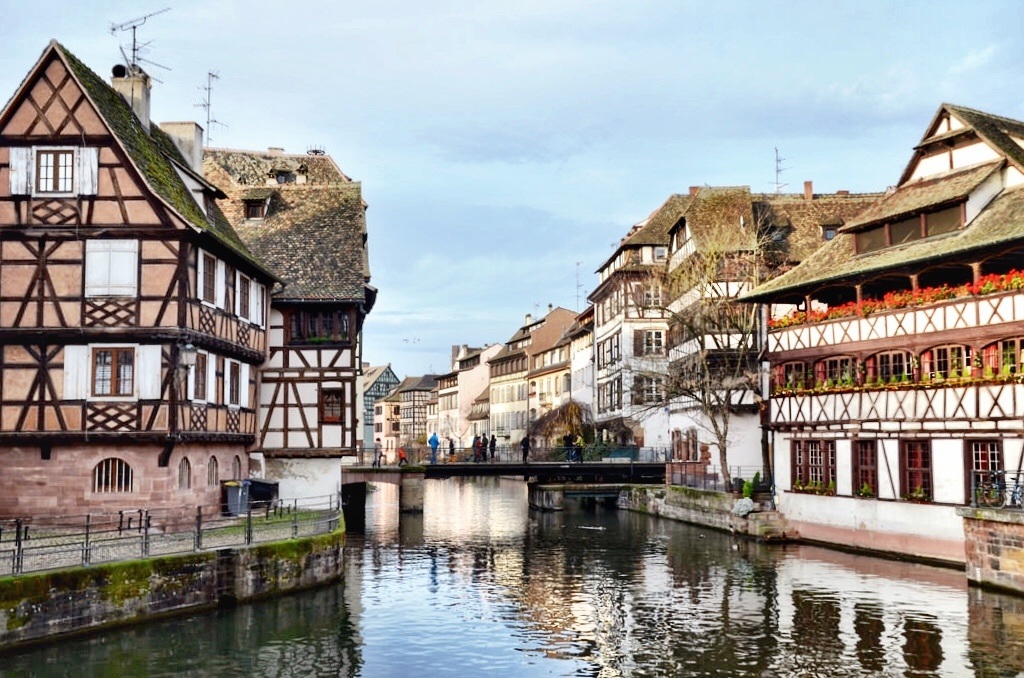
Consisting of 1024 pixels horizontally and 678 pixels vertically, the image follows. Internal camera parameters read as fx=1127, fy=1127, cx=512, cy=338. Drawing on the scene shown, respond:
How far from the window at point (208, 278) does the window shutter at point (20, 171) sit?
4718 millimetres

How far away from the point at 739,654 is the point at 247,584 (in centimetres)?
1100

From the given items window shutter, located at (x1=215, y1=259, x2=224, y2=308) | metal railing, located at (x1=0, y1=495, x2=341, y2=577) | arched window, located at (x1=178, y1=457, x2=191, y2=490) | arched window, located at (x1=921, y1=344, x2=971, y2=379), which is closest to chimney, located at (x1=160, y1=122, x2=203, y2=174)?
window shutter, located at (x1=215, y1=259, x2=224, y2=308)

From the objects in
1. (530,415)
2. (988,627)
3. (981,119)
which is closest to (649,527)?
(981,119)

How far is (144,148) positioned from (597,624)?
18.0 meters

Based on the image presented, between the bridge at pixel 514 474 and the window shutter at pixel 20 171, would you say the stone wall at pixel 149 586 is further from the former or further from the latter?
the bridge at pixel 514 474

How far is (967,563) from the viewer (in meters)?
28.1

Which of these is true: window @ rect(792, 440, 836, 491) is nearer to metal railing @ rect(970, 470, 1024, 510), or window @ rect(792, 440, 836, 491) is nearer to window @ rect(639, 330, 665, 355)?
metal railing @ rect(970, 470, 1024, 510)

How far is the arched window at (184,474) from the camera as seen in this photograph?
29.8m

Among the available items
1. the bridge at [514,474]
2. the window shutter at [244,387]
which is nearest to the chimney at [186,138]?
the window shutter at [244,387]

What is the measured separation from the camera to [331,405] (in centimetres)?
3972

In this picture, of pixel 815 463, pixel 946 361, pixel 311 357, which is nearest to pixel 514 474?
pixel 311 357

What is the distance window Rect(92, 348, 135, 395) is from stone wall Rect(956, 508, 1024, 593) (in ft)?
69.9

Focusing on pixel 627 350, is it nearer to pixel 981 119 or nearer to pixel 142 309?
pixel 981 119

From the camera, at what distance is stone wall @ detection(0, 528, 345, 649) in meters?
20.0
